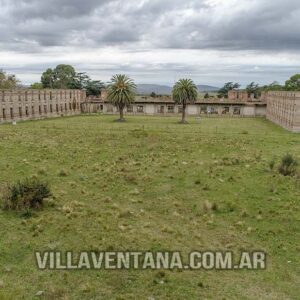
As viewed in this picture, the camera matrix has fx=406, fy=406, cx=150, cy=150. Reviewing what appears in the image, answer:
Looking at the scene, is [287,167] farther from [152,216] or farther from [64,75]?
[64,75]

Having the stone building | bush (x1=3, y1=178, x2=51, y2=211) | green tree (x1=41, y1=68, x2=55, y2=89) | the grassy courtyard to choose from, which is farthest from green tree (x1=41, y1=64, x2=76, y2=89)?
bush (x1=3, y1=178, x2=51, y2=211)

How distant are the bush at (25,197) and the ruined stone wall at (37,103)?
153ft

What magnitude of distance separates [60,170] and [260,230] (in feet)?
51.4

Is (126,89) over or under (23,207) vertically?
over

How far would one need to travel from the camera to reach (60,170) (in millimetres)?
29312

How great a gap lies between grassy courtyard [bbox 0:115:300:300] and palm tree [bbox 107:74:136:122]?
3014cm

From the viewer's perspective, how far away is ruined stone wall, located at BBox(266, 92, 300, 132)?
56812 millimetres

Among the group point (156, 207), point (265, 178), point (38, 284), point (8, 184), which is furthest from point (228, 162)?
point (38, 284)

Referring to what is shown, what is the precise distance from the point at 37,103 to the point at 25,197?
192ft

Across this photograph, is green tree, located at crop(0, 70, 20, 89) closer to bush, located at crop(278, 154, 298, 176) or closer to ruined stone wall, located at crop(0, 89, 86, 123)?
ruined stone wall, located at crop(0, 89, 86, 123)

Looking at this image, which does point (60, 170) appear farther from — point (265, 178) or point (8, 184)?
point (265, 178)

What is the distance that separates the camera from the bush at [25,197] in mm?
21016

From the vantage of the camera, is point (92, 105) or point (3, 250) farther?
point (92, 105)

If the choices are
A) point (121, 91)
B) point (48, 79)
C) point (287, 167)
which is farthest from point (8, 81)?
point (287, 167)
